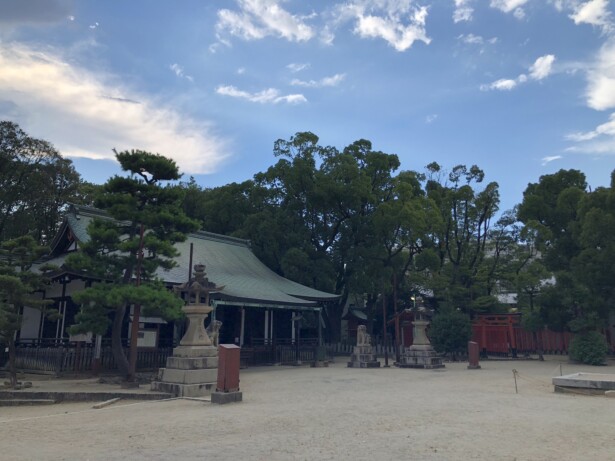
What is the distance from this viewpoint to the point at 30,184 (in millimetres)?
29703

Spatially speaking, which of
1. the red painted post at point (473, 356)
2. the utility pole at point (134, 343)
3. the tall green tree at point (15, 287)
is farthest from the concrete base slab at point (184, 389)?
the red painted post at point (473, 356)

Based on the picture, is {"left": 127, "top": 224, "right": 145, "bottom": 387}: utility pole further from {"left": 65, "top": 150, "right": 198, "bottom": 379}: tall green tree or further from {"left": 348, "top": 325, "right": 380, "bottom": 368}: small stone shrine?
{"left": 348, "top": 325, "right": 380, "bottom": 368}: small stone shrine

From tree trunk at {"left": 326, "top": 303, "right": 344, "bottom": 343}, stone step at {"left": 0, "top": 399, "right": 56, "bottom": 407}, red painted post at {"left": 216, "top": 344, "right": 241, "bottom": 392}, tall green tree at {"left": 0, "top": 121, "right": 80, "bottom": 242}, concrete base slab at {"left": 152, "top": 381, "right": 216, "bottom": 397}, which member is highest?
tall green tree at {"left": 0, "top": 121, "right": 80, "bottom": 242}

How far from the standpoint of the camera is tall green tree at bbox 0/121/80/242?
95.4 feet

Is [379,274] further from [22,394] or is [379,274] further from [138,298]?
[22,394]

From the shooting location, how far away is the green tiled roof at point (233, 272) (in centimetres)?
2089

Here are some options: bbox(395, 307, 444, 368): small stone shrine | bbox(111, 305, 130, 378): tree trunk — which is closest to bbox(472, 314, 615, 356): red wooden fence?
bbox(395, 307, 444, 368): small stone shrine

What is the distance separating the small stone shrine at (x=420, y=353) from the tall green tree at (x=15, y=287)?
15038 mm

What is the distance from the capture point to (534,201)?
2766 centimetres

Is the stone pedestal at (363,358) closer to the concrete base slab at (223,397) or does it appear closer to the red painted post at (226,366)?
the concrete base slab at (223,397)

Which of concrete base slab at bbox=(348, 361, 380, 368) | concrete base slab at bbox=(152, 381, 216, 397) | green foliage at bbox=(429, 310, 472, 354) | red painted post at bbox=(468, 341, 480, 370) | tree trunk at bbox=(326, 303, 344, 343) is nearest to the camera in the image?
concrete base slab at bbox=(152, 381, 216, 397)

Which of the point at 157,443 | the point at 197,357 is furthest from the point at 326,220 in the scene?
the point at 157,443

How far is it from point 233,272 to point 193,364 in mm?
13425

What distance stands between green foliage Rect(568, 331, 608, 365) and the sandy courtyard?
453 inches
